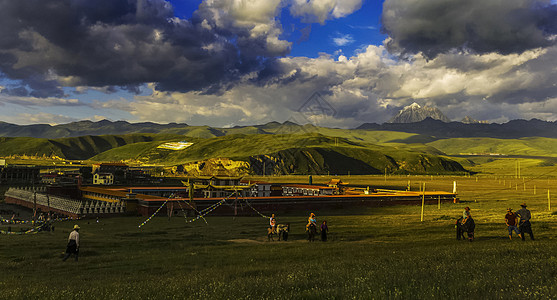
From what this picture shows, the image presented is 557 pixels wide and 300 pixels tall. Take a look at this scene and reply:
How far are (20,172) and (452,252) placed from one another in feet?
446

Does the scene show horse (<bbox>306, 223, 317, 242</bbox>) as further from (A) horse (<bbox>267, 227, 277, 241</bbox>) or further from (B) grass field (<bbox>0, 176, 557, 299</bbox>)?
(A) horse (<bbox>267, 227, 277, 241</bbox>)

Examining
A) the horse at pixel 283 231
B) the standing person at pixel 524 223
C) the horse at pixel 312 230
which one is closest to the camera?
the standing person at pixel 524 223

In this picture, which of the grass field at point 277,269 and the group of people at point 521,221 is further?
the group of people at point 521,221

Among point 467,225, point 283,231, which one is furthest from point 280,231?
point 467,225

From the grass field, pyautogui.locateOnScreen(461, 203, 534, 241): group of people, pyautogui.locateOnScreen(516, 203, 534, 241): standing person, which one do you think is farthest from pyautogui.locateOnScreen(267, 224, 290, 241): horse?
pyautogui.locateOnScreen(516, 203, 534, 241): standing person

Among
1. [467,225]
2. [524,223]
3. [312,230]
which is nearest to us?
[524,223]

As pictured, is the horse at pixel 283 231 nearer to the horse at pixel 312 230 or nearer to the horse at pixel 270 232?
the horse at pixel 270 232

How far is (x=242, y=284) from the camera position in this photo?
1130 centimetres

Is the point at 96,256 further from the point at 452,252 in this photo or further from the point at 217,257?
the point at 452,252

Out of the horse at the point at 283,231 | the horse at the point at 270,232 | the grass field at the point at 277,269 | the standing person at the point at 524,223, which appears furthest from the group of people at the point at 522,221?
the horse at the point at 270,232

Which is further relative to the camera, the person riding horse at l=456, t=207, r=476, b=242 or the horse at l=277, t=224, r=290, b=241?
the horse at l=277, t=224, r=290, b=241

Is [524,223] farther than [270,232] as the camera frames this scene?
No

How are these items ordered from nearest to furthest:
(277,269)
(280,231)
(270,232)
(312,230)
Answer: (277,269) → (312,230) → (270,232) → (280,231)

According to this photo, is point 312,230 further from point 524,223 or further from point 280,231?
point 524,223
